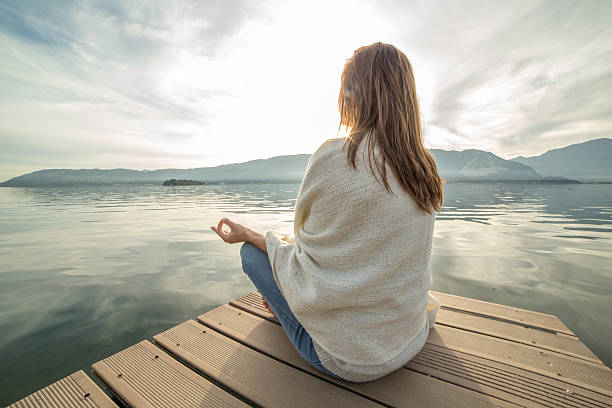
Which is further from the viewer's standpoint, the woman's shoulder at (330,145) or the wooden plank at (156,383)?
the wooden plank at (156,383)

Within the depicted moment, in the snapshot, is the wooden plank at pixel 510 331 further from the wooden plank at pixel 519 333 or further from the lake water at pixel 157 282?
the lake water at pixel 157 282

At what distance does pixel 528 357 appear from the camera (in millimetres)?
1679

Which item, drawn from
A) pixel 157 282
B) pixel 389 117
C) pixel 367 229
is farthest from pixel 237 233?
pixel 157 282

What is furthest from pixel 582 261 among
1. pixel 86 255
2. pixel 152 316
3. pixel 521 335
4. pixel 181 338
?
pixel 86 255

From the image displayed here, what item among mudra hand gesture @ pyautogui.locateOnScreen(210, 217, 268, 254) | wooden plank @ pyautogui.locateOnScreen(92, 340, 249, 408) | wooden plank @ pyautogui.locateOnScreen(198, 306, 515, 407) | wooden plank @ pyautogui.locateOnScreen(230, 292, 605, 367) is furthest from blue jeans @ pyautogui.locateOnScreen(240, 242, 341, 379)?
wooden plank @ pyautogui.locateOnScreen(230, 292, 605, 367)

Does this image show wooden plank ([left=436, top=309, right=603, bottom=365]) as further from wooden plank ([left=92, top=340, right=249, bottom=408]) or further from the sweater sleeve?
wooden plank ([left=92, top=340, right=249, bottom=408])

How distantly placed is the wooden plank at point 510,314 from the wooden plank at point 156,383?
1942 millimetres

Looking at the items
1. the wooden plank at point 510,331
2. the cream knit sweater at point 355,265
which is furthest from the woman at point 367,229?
the wooden plank at point 510,331

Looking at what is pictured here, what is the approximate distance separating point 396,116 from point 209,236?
5.70 m

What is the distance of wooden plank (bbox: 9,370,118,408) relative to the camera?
128 centimetres

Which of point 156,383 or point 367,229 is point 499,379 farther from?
point 156,383

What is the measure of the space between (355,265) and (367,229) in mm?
167

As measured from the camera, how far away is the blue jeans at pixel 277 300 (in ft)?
4.72

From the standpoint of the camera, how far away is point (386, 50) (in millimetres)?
1314
